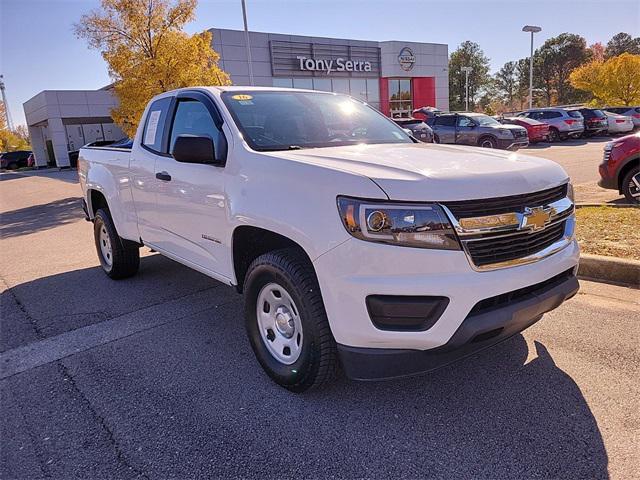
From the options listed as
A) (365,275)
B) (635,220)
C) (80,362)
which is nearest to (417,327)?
(365,275)

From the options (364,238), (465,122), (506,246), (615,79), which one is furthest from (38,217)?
(615,79)

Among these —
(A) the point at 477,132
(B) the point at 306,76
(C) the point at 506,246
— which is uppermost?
(B) the point at 306,76

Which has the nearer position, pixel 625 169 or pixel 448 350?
pixel 448 350

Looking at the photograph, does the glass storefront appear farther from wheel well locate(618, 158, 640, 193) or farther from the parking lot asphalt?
the parking lot asphalt

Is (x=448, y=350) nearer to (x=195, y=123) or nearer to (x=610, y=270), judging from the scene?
(x=195, y=123)

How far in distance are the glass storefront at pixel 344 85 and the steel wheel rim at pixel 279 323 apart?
108 feet

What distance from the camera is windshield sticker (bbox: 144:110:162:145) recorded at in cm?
453

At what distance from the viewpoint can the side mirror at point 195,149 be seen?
323 cm

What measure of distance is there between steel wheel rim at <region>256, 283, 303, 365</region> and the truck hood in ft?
2.81

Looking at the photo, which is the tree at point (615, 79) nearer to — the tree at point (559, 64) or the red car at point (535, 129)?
the red car at point (535, 129)

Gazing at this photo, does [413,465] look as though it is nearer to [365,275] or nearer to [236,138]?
[365,275]

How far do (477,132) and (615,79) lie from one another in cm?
2611

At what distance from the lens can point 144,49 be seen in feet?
55.2

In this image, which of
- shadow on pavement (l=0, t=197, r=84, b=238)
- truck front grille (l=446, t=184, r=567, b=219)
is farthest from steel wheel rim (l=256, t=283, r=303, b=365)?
shadow on pavement (l=0, t=197, r=84, b=238)
